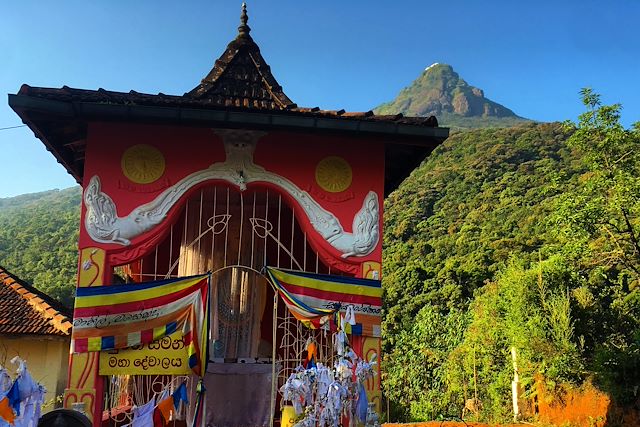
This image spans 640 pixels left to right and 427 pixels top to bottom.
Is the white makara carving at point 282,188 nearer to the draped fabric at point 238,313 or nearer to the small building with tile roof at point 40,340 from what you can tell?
the draped fabric at point 238,313

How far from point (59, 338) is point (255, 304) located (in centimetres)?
708

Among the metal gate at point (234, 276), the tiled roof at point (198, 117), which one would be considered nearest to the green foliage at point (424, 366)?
the metal gate at point (234, 276)

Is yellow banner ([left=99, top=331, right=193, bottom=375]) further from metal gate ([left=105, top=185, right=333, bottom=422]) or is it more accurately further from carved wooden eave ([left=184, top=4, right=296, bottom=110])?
carved wooden eave ([left=184, top=4, right=296, bottom=110])

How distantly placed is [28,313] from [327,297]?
410 inches

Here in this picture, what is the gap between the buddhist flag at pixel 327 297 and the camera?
6.62 metres

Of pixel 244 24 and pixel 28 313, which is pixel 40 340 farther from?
pixel 244 24

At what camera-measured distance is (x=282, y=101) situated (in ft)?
26.2

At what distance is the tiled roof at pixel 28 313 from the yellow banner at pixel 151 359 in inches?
314

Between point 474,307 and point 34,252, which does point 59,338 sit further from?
point 34,252

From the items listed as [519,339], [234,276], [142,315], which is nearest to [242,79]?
[234,276]

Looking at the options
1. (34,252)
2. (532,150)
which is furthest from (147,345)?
(532,150)

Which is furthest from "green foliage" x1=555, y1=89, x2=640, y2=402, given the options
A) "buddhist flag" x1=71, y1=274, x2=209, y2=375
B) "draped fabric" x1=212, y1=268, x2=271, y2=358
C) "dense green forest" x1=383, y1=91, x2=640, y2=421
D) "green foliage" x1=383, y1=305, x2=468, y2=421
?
"buddhist flag" x1=71, y1=274, x2=209, y2=375

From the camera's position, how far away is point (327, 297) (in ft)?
22.2

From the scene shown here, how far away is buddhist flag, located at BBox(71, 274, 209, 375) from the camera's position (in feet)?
20.5
